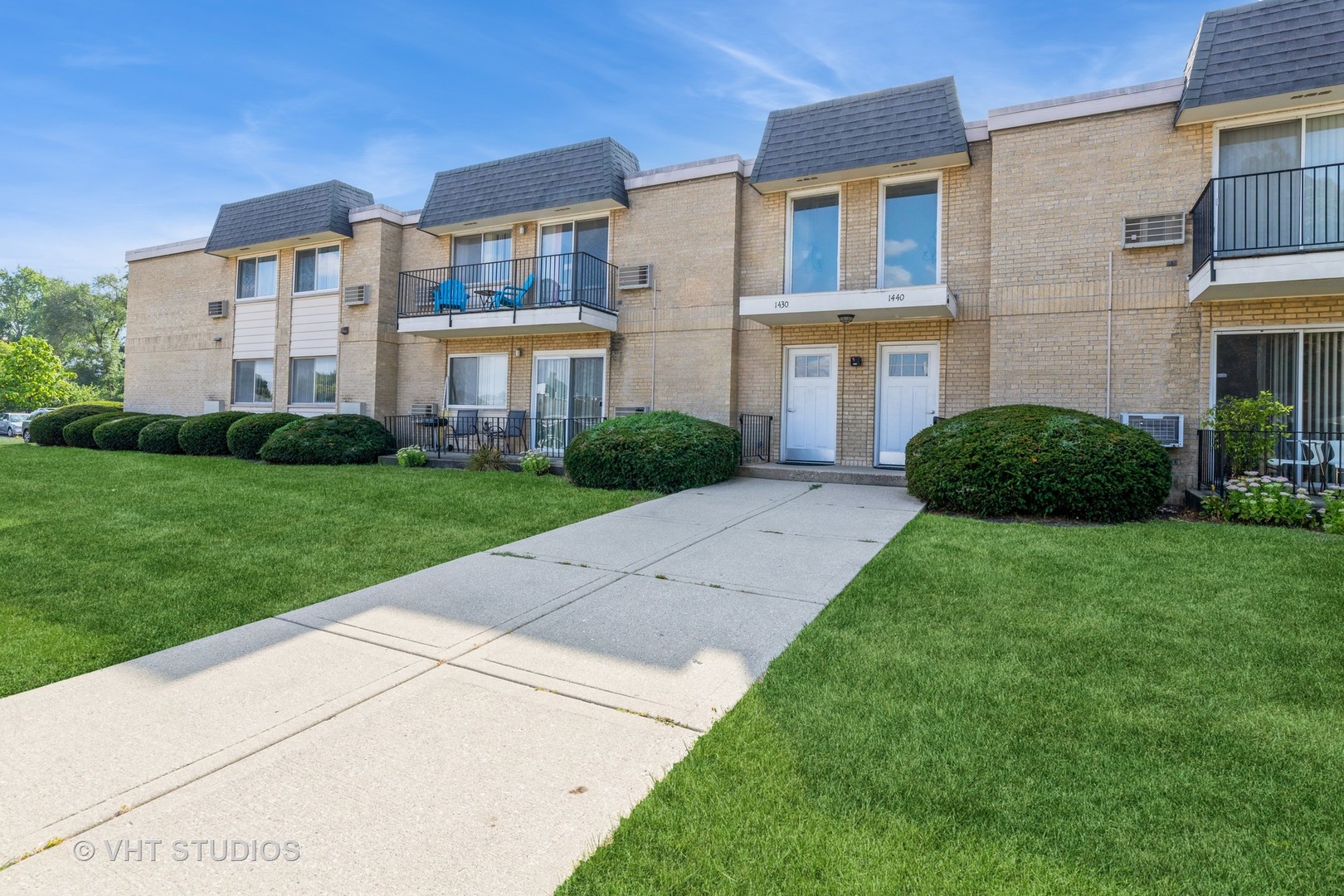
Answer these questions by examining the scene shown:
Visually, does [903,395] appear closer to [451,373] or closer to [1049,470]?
[1049,470]

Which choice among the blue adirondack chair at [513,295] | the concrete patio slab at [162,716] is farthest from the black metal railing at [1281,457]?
the blue adirondack chair at [513,295]

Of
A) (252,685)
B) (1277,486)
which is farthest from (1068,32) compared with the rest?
(252,685)

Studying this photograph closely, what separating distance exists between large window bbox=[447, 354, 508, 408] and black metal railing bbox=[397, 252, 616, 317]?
4.17 feet

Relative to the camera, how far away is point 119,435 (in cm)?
1731

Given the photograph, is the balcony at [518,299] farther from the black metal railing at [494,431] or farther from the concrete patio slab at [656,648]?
the concrete patio slab at [656,648]

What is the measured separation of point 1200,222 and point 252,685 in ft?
40.1

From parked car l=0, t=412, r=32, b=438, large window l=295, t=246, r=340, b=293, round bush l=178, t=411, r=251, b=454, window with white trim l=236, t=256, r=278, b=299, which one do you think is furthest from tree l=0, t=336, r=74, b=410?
round bush l=178, t=411, r=251, b=454

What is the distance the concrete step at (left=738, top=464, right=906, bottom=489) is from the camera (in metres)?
11.0

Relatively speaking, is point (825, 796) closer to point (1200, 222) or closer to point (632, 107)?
point (1200, 222)

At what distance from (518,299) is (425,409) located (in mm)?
3855

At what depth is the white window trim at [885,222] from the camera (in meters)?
12.0

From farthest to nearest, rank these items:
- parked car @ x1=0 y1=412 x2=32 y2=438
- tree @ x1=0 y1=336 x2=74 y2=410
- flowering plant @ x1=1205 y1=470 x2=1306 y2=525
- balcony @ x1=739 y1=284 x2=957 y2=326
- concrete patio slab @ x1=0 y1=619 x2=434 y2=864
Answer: tree @ x1=0 y1=336 x2=74 y2=410 < parked car @ x1=0 y1=412 x2=32 y2=438 < balcony @ x1=739 y1=284 x2=957 y2=326 < flowering plant @ x1=1205 y1=470 x2=1306 y2=525 < concrete patio slab @ x1=0 y1=619 x2=434 y2=864

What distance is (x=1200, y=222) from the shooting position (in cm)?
977

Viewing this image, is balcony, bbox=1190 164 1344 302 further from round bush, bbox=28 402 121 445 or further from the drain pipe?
round bush, bbox=28 402 121 445
